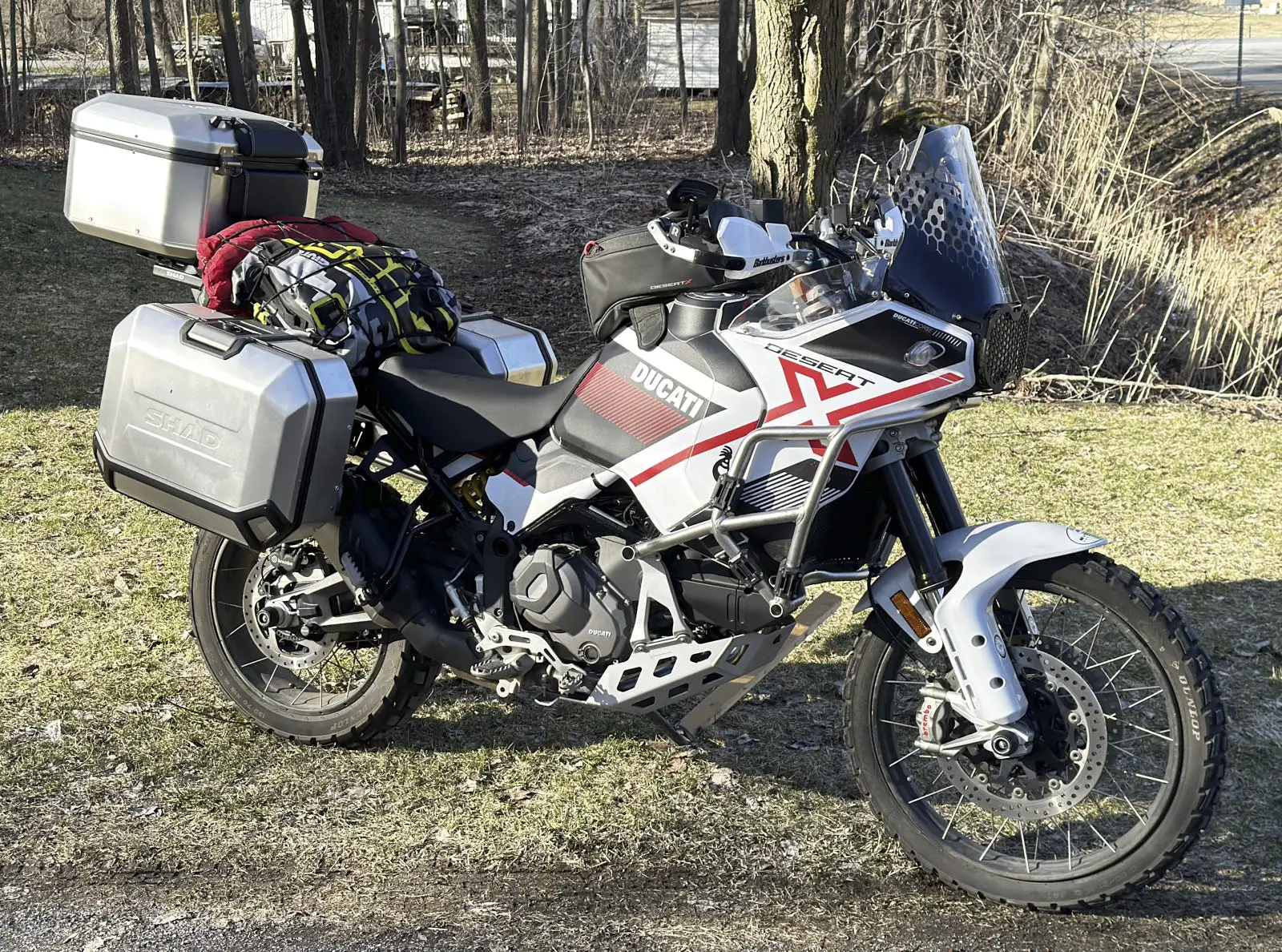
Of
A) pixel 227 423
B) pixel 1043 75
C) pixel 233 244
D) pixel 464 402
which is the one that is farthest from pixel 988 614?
pixel 1043 75

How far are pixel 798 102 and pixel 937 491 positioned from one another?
4755mm

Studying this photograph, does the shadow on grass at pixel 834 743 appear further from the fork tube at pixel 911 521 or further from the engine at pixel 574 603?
the fork tube at pixel 911 521

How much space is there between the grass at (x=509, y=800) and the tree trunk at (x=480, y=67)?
585 inches

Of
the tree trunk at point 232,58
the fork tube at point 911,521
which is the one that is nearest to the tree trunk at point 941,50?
the tree trunk at point 232,58

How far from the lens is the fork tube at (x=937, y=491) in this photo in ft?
10.0

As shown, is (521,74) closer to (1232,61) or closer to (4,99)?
(4,99)

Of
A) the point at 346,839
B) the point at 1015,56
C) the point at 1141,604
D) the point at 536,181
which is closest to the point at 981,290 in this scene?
the point at 1141,604

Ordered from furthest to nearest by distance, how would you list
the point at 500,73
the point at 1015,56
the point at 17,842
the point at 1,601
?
the point at 500,73 < the point at 1015,56 < the point at 1,601 < the point at 17,842

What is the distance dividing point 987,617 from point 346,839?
1.69m

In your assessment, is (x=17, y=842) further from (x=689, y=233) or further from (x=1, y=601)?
(x=689, y=233)

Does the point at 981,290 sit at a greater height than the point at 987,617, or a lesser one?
greater

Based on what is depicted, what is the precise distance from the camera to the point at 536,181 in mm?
14656

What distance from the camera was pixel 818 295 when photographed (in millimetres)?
2883

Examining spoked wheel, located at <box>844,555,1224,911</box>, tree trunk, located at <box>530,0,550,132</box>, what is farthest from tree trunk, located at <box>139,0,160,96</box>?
spoked wheel, located at <box>844,555,1224,911</box>
